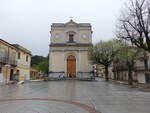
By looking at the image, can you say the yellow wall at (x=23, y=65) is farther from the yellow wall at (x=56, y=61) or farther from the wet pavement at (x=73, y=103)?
the wet pavement at (x=73, y=103)

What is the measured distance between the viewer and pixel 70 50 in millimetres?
49781

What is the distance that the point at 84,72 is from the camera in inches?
1912

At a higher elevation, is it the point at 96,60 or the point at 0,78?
the point at 96,60

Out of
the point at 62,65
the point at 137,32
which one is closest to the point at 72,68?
the point at 62,65

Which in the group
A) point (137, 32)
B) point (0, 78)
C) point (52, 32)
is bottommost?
point (0, 78)

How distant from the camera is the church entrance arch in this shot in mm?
49188

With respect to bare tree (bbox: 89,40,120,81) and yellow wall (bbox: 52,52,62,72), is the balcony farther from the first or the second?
bare tree (bbox: 89,40,120,81)

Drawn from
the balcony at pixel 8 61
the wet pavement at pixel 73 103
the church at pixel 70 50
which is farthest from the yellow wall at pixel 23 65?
the wet pavement at pixel 73 103

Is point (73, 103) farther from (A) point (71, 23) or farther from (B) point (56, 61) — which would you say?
(A) point (71, 23)

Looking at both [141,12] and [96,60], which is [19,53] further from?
[141,12]

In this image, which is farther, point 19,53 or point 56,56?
point 56,56

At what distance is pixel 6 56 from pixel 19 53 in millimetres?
6386

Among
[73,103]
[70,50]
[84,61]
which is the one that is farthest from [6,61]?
[73,103]

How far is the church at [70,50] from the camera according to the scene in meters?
48.8
